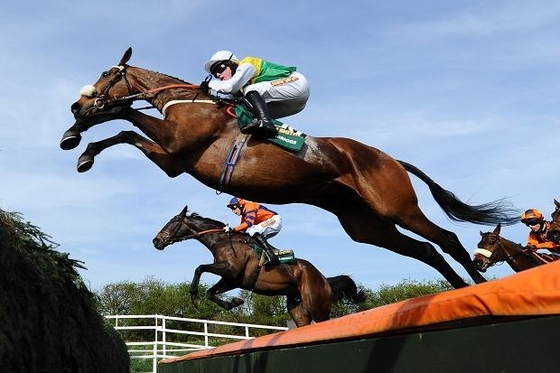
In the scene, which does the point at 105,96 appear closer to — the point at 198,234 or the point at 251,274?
the point at 251,274

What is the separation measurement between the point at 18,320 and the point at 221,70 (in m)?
2.15

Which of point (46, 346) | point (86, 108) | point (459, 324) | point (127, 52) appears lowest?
point (459, 324)

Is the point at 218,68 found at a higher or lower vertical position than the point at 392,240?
higher

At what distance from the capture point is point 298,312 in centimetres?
1038

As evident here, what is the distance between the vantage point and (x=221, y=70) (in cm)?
480

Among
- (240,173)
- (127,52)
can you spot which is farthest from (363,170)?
(127,52)

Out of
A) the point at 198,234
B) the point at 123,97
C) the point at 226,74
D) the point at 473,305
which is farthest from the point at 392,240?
the point at 198,234

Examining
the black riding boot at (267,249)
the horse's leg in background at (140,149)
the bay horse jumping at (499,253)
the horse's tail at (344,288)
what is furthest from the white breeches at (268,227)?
the horse's leg in background at (140,149)

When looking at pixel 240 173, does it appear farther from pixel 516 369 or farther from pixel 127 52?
pixel 516 369

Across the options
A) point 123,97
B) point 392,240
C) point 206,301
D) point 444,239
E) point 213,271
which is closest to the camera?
point 123,97

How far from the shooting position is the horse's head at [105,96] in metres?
4.65

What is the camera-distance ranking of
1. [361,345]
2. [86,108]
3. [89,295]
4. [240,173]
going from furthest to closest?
[89,295]
[86,108]
[240,173]
[361,345]

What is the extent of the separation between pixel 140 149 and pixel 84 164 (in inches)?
15.2

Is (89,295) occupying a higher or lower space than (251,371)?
higher
